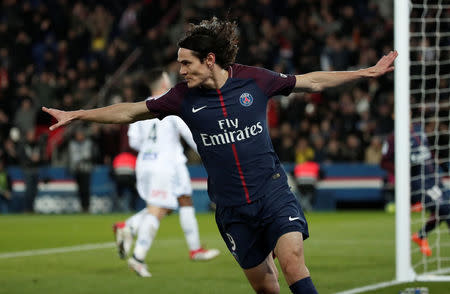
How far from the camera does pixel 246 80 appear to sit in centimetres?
563

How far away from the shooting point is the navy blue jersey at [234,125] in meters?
5.54

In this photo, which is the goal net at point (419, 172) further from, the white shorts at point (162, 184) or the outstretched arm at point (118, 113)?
the outstretched arm at point (118, 113)

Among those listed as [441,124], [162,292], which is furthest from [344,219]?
[162,292]

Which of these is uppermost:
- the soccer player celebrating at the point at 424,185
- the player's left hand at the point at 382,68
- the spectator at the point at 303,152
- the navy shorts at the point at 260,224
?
the player's left hand at the point at 382,68

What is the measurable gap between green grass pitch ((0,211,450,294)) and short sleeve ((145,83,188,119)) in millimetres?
2902

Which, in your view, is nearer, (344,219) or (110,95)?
(344,219)

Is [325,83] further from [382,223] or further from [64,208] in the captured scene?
[64,208]

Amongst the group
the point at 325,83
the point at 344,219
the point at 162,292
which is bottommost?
the point at 344,219

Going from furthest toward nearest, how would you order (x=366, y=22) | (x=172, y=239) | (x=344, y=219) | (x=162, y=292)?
1. (x=366, y=22)
2. (x=344, y=219)
3. (x=172, y=239)
4. (x=162, y=292)

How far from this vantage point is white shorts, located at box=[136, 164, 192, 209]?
9.66 metres

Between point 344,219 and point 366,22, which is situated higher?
point 366,22

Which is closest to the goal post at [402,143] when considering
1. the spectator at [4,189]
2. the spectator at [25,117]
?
the spectator at [4,189]

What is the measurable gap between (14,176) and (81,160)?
174cm

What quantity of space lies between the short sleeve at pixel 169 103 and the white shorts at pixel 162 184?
4023 millimetres
